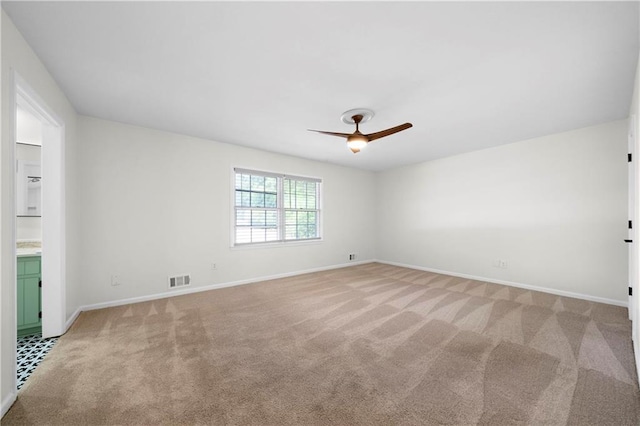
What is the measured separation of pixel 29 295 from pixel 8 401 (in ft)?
4.86

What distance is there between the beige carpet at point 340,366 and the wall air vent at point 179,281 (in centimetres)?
36

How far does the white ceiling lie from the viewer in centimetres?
162

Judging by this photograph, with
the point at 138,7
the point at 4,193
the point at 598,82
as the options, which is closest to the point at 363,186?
the point at 598,82

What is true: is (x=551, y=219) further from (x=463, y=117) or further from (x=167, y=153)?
(x=167, y=153)

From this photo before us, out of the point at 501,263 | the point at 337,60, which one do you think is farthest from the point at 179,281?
the point at 501,263

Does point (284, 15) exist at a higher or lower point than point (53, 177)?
higher

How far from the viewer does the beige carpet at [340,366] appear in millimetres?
1524

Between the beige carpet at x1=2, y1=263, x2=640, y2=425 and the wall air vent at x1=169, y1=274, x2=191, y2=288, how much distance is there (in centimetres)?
36

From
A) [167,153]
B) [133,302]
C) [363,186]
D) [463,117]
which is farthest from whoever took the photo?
[363,186]

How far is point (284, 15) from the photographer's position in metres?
1.63

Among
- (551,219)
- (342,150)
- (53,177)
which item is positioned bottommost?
(551,219)

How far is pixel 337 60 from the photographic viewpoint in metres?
2.08

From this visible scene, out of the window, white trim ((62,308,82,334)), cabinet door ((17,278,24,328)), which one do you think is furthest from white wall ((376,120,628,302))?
cabinet door ((17,278,24,328))

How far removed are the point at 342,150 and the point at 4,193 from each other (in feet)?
13.8
